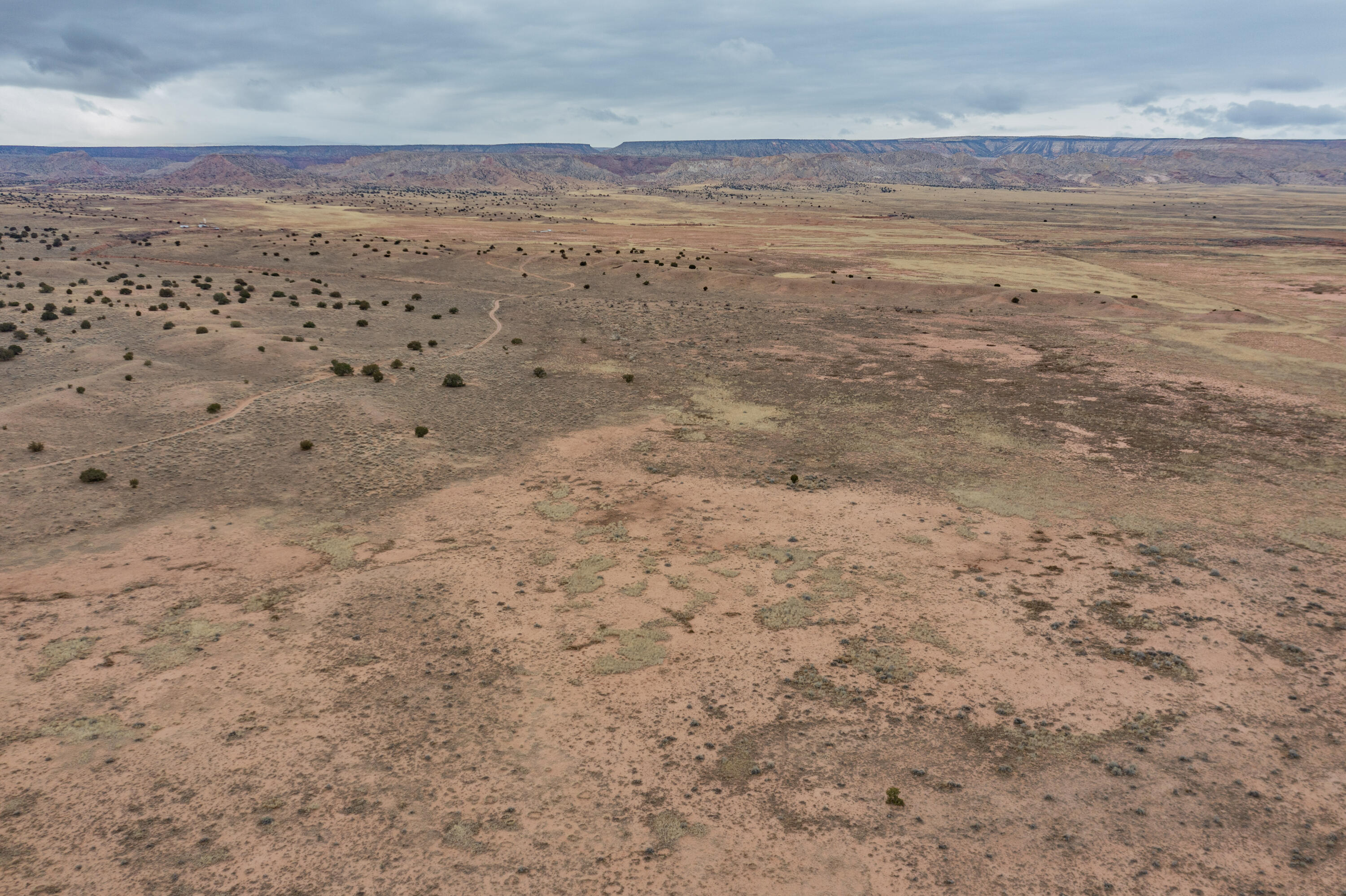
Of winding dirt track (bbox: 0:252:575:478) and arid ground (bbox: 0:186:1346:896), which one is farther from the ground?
winding dirt track (bbox: 0:252:575:478)

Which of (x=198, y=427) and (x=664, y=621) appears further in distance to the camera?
(x=198, y=427)

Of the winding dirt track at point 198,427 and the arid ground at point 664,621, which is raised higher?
the winding dirt track at point 198,427

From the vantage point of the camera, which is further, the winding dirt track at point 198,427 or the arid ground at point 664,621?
the winding dirt track at point 198,427

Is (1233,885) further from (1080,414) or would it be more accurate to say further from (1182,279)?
(1182,279)

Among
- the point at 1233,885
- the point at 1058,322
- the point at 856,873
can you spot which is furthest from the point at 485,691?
the point at 1058,322

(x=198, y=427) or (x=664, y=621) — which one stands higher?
(x=198, y=427)

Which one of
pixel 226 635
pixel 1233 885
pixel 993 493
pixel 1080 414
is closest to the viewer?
pixel 1233 885

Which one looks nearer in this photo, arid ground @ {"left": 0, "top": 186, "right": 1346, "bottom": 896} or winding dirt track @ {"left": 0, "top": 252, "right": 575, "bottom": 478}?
arid ground @ {"left": 0, "top": 186, "right": 1346, "bottom": 896}

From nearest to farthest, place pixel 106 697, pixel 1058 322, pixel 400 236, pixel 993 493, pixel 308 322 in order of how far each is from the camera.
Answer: pixel 106 697
pixel 993 493
pixel 308 322
pixel 1058 322
pixel 400 236
